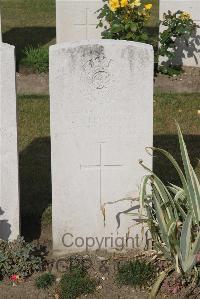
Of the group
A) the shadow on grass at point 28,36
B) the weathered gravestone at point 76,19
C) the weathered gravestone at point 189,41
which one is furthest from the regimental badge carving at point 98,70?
the shadow on grass at point 28,36

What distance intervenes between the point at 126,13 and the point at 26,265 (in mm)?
5270

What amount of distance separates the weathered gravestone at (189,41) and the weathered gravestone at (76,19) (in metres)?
1.05

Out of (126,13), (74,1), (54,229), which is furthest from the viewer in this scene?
(74,1)

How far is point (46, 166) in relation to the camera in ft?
25.5

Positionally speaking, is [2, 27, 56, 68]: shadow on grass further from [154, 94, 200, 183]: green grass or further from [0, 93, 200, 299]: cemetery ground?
[154, 94, 200, 183]: green grass

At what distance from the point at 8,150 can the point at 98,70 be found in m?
0.92

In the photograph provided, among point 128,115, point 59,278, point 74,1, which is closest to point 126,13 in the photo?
point 74,1

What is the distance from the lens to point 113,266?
230 inches

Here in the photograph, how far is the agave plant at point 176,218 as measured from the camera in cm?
536

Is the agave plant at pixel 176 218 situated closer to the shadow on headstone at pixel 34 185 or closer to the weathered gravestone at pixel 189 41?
the shadow on headstone at pixel 34 185

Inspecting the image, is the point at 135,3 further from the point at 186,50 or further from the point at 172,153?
the point at 172,153

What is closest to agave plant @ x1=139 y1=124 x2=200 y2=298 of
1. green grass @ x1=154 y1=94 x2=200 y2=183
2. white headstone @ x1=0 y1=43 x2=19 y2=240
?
white headstone @ x1=0 y1=43 x2=19 y2=240

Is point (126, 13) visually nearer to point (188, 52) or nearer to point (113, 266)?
point (188, 52)

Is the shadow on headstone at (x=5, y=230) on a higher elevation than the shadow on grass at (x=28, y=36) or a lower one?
lower
